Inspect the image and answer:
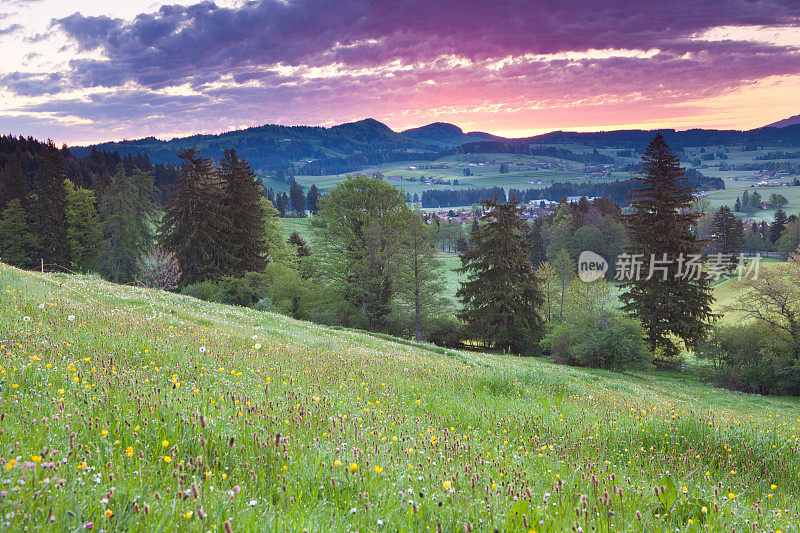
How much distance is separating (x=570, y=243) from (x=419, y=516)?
111400 millimetres

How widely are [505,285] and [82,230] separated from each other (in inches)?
2514

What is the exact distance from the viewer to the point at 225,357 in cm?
814

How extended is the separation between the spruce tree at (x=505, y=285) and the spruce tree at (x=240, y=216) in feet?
85.5

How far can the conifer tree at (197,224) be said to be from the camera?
4828 centimetres

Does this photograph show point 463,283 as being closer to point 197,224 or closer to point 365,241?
point 365,241

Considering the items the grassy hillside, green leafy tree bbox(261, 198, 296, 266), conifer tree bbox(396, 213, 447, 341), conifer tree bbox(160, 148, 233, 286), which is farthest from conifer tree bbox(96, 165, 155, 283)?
the grassy hillside

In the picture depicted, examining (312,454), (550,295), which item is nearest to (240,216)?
(550,295)

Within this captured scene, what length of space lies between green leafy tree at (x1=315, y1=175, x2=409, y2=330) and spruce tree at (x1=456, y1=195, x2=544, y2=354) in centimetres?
905

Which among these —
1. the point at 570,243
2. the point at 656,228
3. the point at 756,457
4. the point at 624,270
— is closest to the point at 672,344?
the point at 624,270

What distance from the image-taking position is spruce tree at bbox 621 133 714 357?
43.5 meters

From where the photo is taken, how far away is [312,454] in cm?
396

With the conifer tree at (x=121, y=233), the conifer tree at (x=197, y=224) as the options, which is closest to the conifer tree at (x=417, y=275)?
the conifer tree at (x=197, y=224)

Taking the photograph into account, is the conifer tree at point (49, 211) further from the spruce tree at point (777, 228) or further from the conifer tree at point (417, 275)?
the spruce tree at point (777, 228)

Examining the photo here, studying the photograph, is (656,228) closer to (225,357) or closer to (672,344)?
(672,344)
